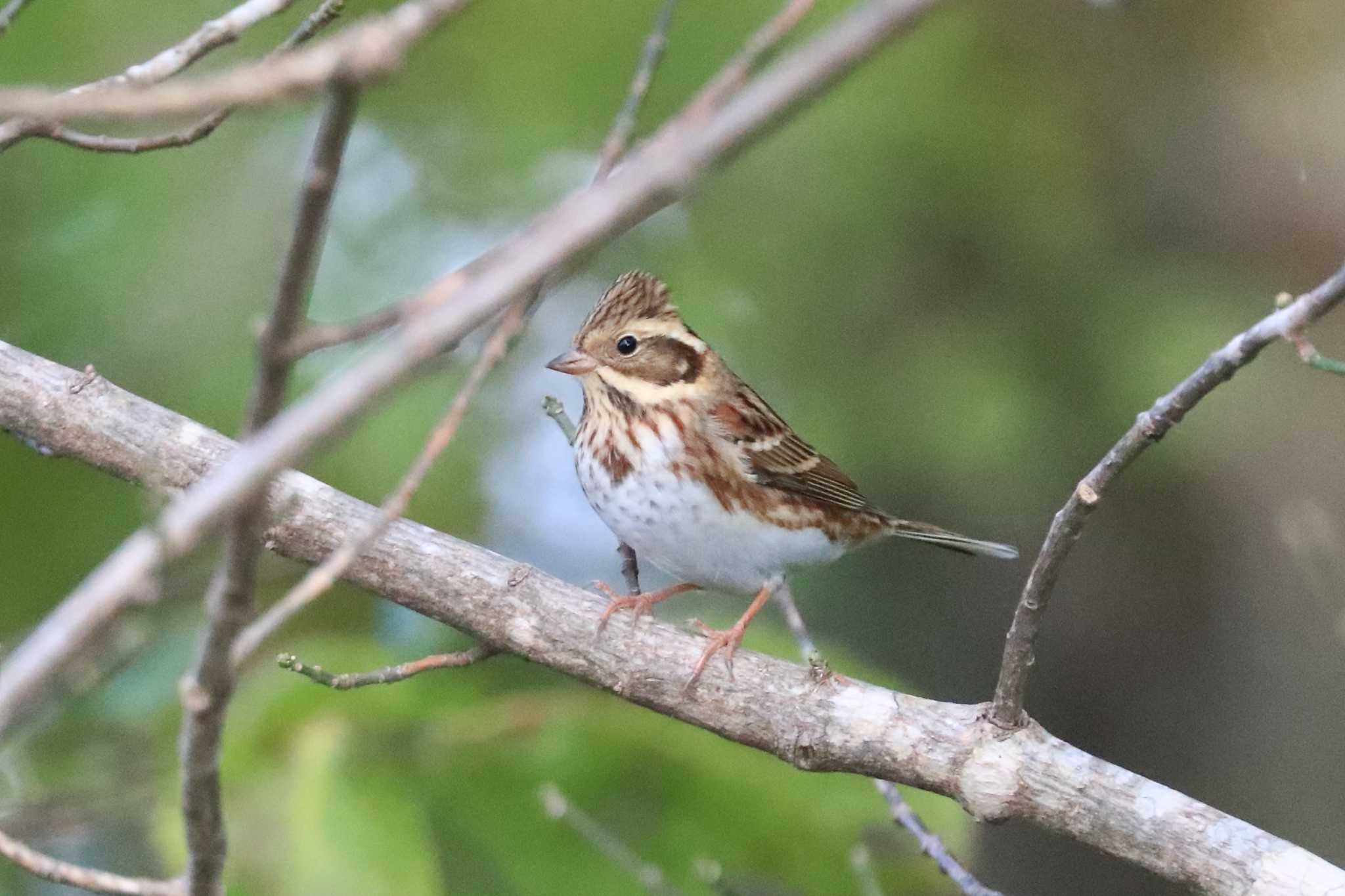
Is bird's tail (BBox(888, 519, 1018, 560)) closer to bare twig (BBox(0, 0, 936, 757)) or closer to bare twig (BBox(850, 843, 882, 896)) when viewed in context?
bare twig (BBox(850, 843, 882, 896))

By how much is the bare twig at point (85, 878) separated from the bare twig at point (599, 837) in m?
1.39

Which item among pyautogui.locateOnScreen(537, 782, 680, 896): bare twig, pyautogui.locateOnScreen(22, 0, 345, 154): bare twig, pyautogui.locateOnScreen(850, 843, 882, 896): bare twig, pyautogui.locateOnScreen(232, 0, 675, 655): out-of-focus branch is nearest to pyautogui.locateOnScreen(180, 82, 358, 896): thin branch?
pyautogui.locateOnScreen(232, 0, 675, 655): out-of-focus branch

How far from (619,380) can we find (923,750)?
173 centimetres

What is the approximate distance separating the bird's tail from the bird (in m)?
0.23

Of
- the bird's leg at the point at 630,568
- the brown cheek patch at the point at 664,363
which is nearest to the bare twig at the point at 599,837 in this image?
the bird's leg at the point at 630,568

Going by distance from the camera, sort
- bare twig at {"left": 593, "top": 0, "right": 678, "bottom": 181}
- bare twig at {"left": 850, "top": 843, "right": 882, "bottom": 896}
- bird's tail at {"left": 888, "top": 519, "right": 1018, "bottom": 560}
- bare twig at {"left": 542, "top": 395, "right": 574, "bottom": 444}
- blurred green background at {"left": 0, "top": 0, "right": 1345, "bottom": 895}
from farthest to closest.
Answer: bird's tail at {"left": 888, "top": 519, "right": 1018, "bottom": 560} → bare twig at {"left": 542, "top": 395, "right": 574, "bottom": 444} → blurred green background at {"left": 0, "top": 0, "right": 1345, "bottom": 895} → bare twig at {"left": 850, "top": 843, "right": 882, "bottom": 896} → bare twig at {"left": 593, "top": 0, "right": 678, "bottom": 181}

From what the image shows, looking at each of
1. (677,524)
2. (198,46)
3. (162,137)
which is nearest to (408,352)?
(198,46)

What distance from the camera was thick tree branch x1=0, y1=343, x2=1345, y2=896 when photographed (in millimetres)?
3129

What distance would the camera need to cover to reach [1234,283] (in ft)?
19.1

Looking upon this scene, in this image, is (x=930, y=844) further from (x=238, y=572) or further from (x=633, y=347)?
(x=238, y=572)

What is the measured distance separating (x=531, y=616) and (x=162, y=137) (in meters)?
1.39

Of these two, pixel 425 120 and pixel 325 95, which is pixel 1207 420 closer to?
pixel 425 120

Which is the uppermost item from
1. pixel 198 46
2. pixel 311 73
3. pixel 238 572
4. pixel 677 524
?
pixel 198 46

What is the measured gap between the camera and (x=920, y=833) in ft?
11.2
